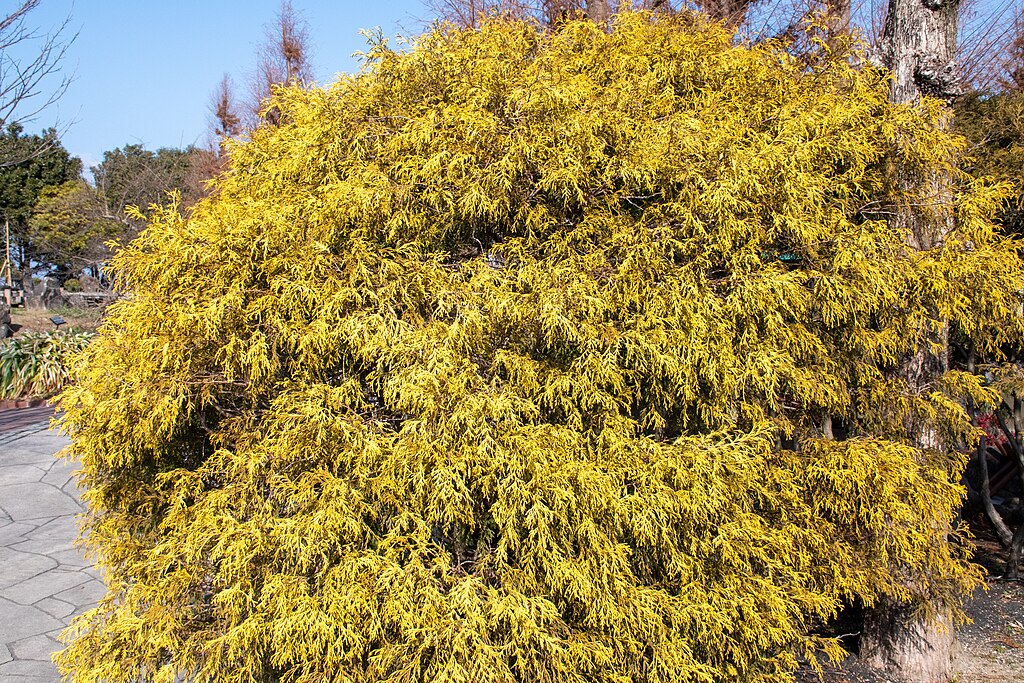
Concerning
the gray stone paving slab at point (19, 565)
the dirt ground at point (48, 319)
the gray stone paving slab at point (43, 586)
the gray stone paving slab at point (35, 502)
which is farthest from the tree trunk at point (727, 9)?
the dirt ground at point (48, 319)

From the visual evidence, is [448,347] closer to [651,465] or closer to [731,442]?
[651,465]

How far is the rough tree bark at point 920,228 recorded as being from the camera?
4.41m

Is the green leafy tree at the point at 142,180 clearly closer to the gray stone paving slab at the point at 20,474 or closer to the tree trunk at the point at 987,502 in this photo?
the gray stone paving slab at the point at 20,474

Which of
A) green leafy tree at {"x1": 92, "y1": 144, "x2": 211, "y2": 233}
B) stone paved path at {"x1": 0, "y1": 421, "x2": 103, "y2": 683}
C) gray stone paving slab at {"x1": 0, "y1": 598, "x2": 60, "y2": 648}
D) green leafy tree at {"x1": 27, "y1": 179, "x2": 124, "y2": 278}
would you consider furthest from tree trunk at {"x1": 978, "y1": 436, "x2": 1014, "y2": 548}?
green leafy tree at {"x1": 27, "y1": 179, "x2": 124, "y2": 278}

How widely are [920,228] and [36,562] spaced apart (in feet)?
22.3

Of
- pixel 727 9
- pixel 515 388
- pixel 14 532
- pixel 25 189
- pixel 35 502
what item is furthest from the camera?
pixel 25 189

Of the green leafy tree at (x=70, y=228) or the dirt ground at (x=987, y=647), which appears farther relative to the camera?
the green leafy tree at (x=70, y=228)

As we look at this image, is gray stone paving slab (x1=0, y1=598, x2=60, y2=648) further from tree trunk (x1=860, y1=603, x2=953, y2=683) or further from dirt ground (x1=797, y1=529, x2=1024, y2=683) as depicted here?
tree trunk (x1=860, y1=603, x2=953, y2=683)

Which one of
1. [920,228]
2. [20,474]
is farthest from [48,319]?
[920,228]

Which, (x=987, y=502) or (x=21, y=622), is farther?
(x=987, y=502)

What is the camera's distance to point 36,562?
535cm

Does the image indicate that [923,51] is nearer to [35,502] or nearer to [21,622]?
[21,622]

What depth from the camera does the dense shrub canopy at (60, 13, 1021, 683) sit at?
9.86ft

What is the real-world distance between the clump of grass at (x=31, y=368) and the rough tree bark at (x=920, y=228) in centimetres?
1030
